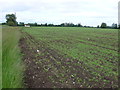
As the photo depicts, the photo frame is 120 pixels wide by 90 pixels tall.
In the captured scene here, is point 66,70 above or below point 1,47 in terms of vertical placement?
below

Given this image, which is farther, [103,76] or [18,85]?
[103,76]

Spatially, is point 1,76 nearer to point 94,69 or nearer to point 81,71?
point 81,71

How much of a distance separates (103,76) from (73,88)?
160cm

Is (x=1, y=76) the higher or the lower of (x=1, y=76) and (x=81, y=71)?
the higher

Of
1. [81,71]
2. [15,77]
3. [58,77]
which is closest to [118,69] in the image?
[81,71]

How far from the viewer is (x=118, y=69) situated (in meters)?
6.34

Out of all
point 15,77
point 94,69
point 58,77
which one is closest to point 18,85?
point 15,77

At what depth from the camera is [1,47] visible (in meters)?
0.60

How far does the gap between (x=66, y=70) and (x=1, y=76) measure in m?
5.37

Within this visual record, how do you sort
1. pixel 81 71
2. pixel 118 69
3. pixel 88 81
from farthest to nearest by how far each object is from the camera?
pixel 118 69 < pixel 81 71 < pixel 88 81

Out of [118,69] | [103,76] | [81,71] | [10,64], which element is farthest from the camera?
[118,69]

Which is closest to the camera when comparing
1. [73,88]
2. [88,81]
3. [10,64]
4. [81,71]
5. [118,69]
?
[10,64]

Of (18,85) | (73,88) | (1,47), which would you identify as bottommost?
(73,88)

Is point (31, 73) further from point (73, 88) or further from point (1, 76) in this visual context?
point (1, 76)
